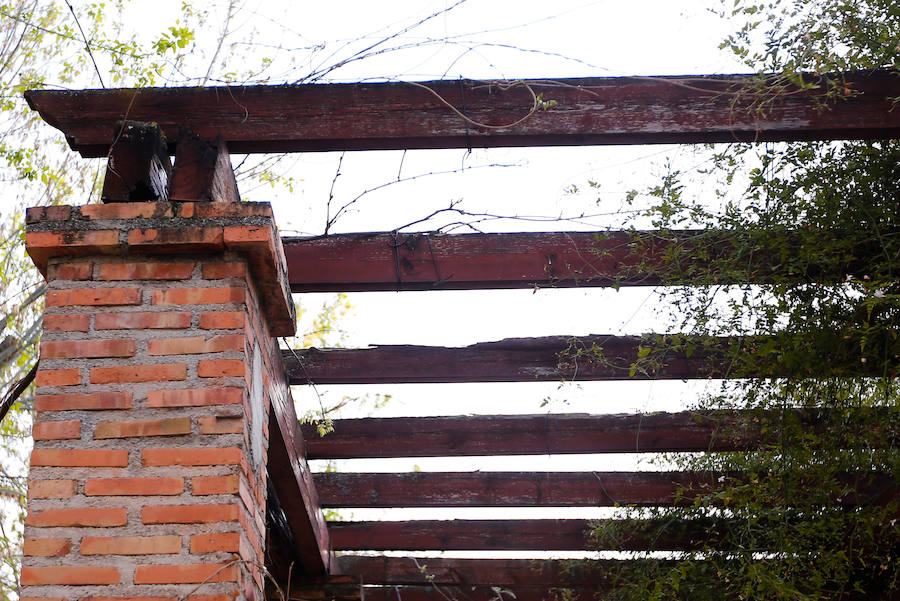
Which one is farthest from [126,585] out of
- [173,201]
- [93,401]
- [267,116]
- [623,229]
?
[623,229]

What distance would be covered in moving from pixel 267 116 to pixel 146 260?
632mm

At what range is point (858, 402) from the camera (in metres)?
3.19

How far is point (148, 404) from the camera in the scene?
245 centimetres

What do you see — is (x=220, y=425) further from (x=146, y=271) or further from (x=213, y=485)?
(x=146, y=271)

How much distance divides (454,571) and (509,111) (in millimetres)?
3548

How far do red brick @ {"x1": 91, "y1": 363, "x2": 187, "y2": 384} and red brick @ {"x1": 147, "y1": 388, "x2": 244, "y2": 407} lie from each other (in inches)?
1.6

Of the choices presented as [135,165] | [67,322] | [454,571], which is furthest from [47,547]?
[454,571]

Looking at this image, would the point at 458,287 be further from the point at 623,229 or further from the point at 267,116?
the point at 267,116

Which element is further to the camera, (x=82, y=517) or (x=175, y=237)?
(x=175, y=237)

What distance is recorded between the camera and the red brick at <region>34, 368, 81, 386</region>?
246cm

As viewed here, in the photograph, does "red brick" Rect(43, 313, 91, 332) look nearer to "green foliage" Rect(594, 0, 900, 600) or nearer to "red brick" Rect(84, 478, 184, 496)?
"red brick" Rect(84, 478, 184, 496)

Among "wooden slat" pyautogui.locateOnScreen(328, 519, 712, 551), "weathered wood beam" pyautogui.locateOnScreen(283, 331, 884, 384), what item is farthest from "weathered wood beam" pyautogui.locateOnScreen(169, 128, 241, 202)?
"wooden slat" pyautogui.locateOnScreen(328, 519, 712, 551)

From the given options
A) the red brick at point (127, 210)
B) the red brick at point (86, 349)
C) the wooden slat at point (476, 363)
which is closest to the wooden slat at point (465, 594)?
the wooden slat at point (476, 363)

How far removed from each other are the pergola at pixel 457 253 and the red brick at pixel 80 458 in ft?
2.61
